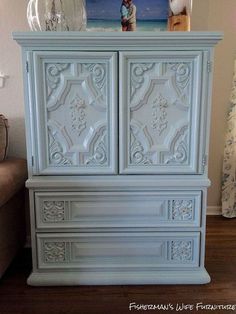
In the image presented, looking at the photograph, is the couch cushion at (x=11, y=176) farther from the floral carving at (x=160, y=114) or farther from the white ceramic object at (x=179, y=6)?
the white ceramic object at (x=179, y=6)

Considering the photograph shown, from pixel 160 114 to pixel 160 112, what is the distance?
0.04 feet

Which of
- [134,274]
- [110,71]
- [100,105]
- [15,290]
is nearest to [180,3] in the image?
[110,71]

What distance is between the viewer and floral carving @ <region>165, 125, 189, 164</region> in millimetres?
1830

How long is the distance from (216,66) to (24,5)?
1.72 metres

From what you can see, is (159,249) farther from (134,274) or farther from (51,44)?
(51,44)

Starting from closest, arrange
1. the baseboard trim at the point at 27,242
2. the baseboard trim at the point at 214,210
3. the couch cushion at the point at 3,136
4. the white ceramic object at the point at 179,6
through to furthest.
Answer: the white ceramic object at the point at 179,6, the couch cushion at the point at 3,136, the baseboard trim at the point at 27,242, the baseboard trim at the point at 214,210

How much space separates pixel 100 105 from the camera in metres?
1.79

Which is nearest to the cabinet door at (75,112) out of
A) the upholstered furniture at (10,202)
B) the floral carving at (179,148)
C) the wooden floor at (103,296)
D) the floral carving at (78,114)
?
the floral carving at (78,114)

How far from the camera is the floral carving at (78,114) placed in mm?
1793

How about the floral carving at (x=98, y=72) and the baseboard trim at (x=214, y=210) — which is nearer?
the floral carving at (x=98, y=72)

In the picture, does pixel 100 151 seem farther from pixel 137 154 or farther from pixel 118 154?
pixel 137 154

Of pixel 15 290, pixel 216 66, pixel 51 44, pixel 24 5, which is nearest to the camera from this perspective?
pixel 51 44

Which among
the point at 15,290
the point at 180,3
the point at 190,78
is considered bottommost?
the point at 15,290

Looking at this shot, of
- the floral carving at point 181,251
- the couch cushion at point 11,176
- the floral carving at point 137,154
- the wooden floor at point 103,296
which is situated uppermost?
the floral carving at point 137,154
